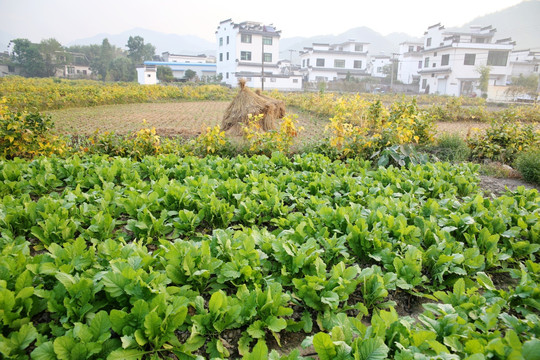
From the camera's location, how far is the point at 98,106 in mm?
17203

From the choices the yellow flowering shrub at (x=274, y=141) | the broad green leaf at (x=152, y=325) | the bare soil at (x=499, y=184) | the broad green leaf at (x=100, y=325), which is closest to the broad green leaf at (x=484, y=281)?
the broad green leaf at (x=152, y=325)

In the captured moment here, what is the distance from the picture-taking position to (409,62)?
46.9 m

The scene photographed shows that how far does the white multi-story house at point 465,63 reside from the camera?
35.0 meters

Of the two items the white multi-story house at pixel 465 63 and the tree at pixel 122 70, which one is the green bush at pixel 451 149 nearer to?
the white multi-story house at pixel 465 63

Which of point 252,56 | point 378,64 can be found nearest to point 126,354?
point 252,56

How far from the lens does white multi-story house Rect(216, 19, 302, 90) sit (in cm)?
3709

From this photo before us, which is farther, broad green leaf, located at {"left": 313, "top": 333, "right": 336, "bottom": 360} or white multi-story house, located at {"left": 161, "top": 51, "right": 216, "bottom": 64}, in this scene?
white multi-story house, located at {"left": 161, "top": 51, "right": 216, "bottom": 64}

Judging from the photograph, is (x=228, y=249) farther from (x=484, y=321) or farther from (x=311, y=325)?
(x=484, y=321)

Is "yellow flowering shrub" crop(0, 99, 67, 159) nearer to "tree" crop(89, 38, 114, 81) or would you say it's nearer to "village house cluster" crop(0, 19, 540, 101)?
"village house cluster" crop(0, 19, 540, 101)

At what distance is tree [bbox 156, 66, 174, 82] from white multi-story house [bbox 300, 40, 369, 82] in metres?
17.5

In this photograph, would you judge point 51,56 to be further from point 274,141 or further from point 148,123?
point 274,141

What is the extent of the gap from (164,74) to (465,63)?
33432 mm

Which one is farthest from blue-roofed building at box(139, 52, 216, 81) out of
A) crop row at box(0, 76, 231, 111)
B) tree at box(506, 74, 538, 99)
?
tree at box(506, 74, 538, 99)

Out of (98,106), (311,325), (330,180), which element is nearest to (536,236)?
(330,180)
